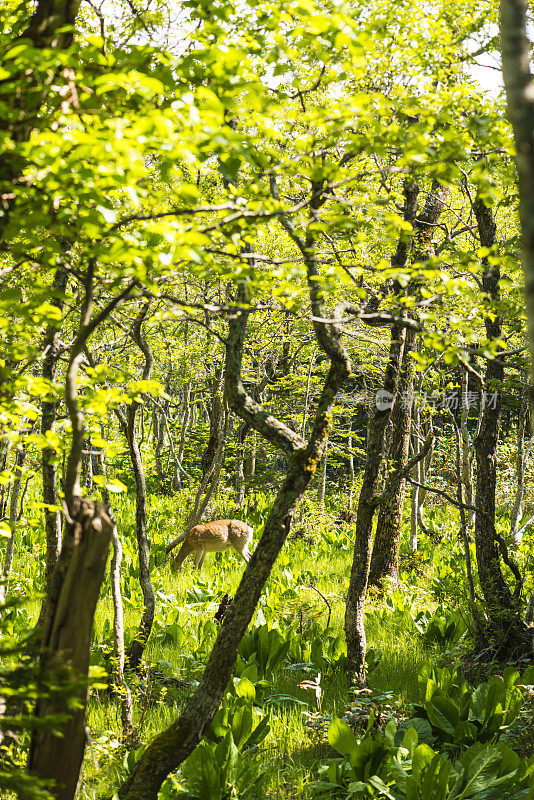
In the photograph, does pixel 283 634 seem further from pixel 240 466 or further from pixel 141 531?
pixel 240 466

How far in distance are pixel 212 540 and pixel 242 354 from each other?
4.22 metres

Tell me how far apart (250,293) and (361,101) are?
1174mm

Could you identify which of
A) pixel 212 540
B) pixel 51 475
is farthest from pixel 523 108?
pixel 212 540

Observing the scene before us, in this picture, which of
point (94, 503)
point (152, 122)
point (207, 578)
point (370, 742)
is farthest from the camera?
point (207, 578)

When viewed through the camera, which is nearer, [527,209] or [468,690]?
[527,209]

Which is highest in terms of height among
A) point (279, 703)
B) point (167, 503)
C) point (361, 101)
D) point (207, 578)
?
point (361, 101)

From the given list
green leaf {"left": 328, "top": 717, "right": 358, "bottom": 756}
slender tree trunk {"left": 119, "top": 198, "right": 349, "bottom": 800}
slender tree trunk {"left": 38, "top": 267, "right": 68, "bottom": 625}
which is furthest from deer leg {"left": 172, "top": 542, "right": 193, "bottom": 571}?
slender tree trunk {"left": 119, "top": 198, "right": 349, "bottom": 800}

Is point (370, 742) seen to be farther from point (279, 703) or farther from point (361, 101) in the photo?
point (361, 101)

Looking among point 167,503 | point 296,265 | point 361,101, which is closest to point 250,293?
point 296,265

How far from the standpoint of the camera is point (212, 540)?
27.2 feet

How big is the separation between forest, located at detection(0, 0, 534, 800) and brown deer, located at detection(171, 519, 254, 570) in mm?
54

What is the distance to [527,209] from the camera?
2.47 ft

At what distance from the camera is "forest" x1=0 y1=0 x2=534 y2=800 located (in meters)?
2.11

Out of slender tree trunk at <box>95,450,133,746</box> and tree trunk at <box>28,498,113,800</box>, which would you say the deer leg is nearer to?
slender tree trunk at <box>95,450,133,746</box>
